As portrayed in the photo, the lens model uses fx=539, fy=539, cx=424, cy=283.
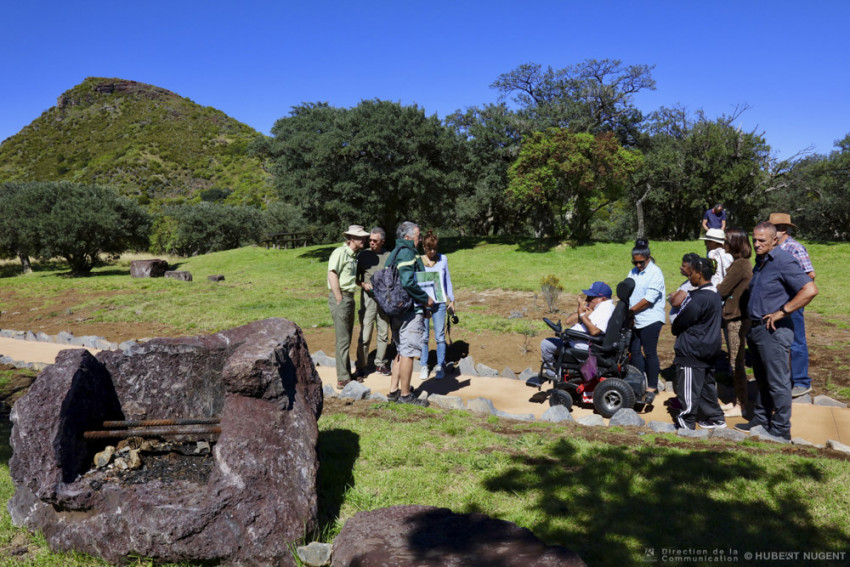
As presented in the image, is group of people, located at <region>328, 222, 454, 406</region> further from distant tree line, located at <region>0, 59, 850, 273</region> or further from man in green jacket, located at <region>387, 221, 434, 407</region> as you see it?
distant tree line, located at <region>0, 59, 850, 273</region>

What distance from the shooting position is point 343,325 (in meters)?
6.45

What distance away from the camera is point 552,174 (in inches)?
916

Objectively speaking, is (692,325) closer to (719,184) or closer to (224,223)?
(719,184)

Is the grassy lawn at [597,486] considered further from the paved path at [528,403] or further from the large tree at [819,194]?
the large tree at [819,194]

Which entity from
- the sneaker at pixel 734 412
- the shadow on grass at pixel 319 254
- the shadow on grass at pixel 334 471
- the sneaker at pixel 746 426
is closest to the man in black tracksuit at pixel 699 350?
the sneaker at pixel 746 426

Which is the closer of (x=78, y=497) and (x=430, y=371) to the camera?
(x=78, y=497)

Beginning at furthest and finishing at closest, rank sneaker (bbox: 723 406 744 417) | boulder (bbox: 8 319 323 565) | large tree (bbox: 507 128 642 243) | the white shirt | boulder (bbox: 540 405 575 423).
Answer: large tree (bbox: 507 128 642 243) < the white shirt < sneaker (bbox: 723 406 744 417) < boulder (bbox: 540 405 575 423) < boulder (bbox: 8 319 323 565)

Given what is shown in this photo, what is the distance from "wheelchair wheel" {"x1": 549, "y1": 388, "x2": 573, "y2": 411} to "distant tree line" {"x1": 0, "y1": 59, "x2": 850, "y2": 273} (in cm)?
1837

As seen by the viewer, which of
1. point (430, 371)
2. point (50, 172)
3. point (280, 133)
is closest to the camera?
point (430, 371)

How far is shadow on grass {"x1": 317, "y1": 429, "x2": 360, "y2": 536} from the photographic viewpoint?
3.29 metres

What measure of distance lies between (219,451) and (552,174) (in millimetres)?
22118

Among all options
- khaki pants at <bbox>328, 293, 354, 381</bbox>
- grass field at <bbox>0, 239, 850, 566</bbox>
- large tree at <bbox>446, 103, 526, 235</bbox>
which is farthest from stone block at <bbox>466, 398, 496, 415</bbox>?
large tree at <bbox>446, 103, 526, 235</bbox>

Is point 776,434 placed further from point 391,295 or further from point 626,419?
point 391,295

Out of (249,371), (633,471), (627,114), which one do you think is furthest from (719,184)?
(249,371)
